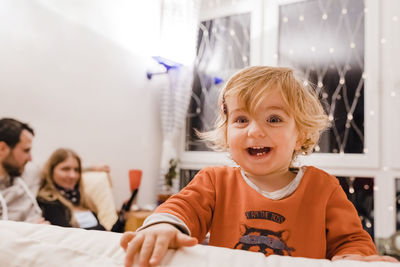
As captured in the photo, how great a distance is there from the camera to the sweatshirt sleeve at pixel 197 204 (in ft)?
2.47

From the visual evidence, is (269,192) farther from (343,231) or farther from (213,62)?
(213,62)

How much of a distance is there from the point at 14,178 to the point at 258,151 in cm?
156

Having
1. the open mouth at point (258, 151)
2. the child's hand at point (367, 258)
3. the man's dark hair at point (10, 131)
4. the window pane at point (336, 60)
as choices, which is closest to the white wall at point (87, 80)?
the man's dark hair at point (10, 131)

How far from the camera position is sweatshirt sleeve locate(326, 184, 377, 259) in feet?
2.41

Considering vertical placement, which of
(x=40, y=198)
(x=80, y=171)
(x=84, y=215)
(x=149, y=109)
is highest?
(x=149, y=109)

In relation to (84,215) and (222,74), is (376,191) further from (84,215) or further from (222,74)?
(84,215)

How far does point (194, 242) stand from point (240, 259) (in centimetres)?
8

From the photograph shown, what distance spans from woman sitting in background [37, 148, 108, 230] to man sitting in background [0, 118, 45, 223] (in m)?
0.08

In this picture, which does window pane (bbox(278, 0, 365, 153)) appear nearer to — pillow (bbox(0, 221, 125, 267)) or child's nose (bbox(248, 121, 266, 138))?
child's nose (bbox(248, 121, 266, 138))

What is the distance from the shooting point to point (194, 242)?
0.42m

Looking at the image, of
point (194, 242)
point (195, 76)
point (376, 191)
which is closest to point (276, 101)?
point (194, 242)

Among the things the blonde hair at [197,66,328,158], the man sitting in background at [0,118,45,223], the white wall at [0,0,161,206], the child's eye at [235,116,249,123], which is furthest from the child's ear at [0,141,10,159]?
the child's eye at [235,116,249,123]

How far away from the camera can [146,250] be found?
403 mm

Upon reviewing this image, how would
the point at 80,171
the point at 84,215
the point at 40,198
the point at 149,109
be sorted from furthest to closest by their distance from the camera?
the point at 149,109
the point at 80,171
the point at 84,215
the point at 40,198
